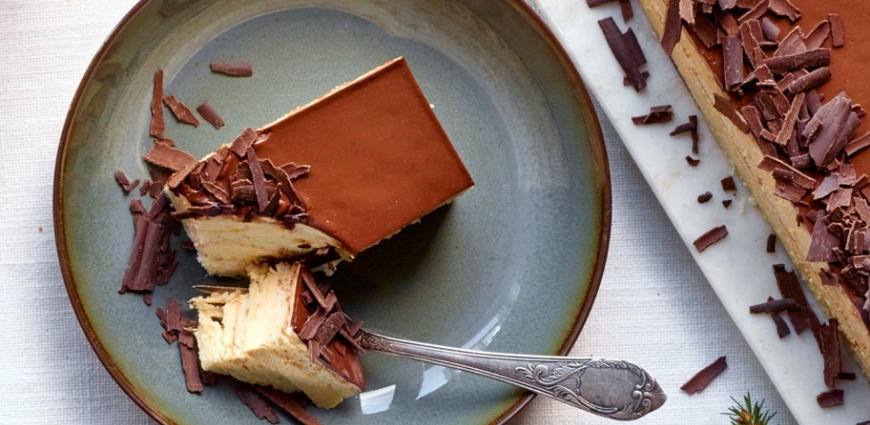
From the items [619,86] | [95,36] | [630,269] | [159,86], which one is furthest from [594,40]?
[95,36]

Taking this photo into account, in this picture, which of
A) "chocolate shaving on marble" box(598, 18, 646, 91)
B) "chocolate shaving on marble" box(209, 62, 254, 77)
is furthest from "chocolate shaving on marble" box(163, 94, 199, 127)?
"chocolate shaving on marble" box(598, 18, 646, 91)

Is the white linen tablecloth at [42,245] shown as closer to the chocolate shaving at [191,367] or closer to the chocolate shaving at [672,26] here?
the chocolate shaving at [191,367]

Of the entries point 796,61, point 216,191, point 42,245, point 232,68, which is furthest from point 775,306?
point 42,245

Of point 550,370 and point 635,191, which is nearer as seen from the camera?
point 550,370

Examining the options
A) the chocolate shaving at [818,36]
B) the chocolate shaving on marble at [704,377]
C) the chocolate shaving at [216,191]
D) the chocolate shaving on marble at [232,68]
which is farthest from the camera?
the chocolate shaving on marble at [704,377]

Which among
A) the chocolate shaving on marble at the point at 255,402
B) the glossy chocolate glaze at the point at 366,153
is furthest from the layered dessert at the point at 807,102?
the chocolate shaving on marble at the point at 255,402

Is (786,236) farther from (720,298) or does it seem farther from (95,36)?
(95,36)
